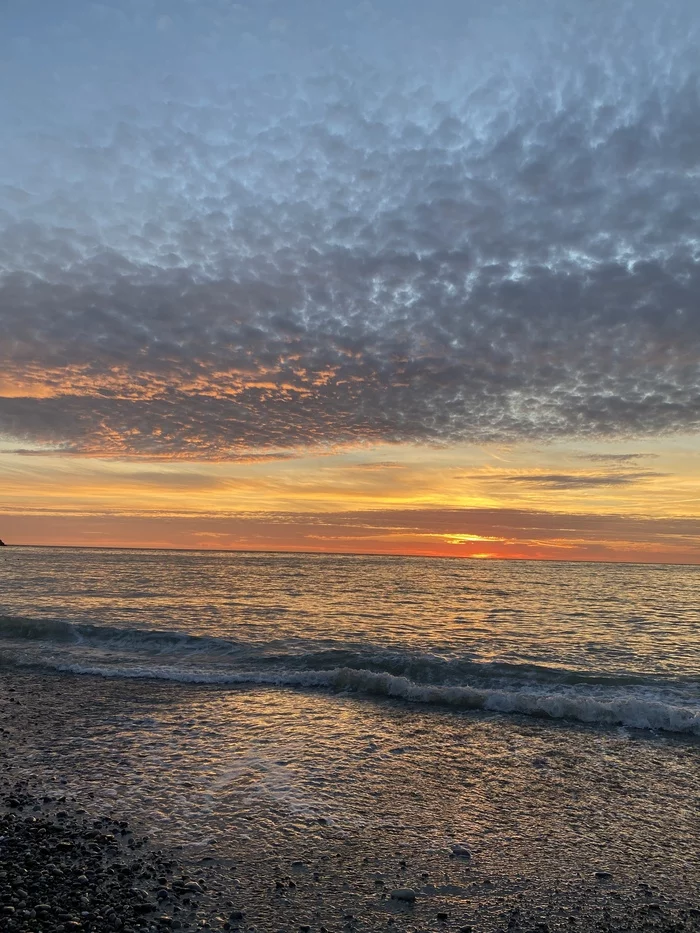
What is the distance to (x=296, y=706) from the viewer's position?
16812 mm

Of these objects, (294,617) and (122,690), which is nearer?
(122,690)

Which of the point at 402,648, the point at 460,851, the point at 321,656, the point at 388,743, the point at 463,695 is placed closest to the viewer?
the point at 460,851

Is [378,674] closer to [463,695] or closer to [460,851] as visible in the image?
[463,695]

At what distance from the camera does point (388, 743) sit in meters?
13.5

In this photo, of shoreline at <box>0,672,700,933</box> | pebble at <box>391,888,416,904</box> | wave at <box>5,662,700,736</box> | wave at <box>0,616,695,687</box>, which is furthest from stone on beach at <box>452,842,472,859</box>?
wave at <box>0,616,695,687</box>

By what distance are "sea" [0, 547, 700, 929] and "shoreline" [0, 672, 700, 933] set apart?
0.08m

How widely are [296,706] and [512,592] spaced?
4623cm

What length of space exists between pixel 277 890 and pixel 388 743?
6508 millimetres

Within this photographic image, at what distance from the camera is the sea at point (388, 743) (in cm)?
856

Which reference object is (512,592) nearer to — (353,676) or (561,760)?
(353,676)

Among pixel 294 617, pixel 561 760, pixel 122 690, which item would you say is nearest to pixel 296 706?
pixel 122 690

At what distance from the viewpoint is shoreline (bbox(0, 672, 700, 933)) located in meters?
6.66

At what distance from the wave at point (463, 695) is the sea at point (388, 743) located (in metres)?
0.07

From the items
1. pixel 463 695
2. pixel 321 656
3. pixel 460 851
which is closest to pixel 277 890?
pixel 460 851
